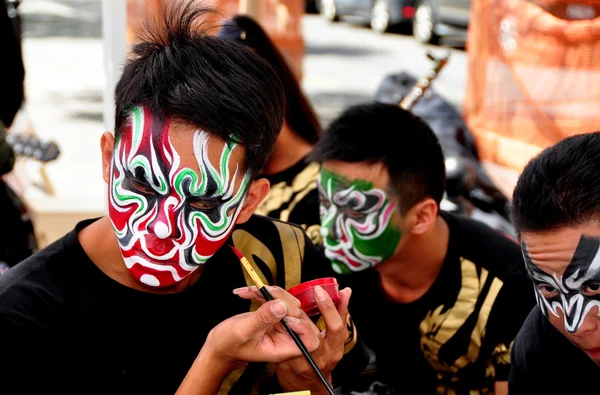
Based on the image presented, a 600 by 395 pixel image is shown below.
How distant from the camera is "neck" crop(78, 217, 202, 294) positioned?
1790mm

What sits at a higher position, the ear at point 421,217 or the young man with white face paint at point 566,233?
the young man with white face paint at point 566,233

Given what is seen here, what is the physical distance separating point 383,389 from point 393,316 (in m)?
0.23

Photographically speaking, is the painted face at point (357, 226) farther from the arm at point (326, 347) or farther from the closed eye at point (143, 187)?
the closed eye at point (143, 187)

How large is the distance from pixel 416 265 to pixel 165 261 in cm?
114

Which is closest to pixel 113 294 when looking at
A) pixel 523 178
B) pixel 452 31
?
pixel 523 178

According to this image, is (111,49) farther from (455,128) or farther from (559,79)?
(559,79)

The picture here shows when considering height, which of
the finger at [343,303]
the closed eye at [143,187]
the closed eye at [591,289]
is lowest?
the finger at [343,303]

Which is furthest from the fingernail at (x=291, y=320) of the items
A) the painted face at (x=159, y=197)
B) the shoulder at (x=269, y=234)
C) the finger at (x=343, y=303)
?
the shoulder at (x=269, y=234)

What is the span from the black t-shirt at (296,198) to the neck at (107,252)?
128 cm

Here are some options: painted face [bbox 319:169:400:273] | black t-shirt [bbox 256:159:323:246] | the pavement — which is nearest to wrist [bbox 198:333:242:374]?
painted face [bbox 319:169:400:273]

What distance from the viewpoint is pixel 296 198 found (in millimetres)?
3205

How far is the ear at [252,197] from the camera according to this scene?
1890mm

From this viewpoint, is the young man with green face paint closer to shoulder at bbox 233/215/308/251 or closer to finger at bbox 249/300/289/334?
shoulder at bbox 233/215/308/251

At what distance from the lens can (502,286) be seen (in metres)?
2.55
